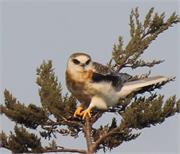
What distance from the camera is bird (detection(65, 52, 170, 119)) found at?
11.2 meters

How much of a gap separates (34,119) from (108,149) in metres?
1.22

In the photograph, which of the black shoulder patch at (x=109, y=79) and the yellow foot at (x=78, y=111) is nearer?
the yellow foot at (x=78, y=111)

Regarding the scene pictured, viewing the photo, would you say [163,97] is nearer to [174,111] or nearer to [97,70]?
[174,111]

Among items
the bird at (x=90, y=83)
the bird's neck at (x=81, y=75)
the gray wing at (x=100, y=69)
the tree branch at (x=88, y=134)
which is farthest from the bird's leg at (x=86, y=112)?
the gray wing at (x=100, y=69)

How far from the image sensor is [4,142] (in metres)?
10.7

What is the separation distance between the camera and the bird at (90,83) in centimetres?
Result: 1119

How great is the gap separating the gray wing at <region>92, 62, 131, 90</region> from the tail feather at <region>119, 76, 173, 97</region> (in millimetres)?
99

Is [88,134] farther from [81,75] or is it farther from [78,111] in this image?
[81,75]

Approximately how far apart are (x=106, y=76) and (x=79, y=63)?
1.61ft

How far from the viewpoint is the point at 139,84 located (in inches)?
453

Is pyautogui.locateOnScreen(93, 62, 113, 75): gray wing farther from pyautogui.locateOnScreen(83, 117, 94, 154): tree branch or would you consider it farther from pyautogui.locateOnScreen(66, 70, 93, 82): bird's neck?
pyautogui.locateOnScreen(83, 117, 94, 154): tree branch

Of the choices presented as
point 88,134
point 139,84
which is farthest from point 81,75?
point 88,134

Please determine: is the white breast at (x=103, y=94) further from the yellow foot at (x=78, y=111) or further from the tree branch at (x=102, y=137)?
the tree branch at (x=102, y=137)

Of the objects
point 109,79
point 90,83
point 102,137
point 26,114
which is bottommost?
point 102,137
